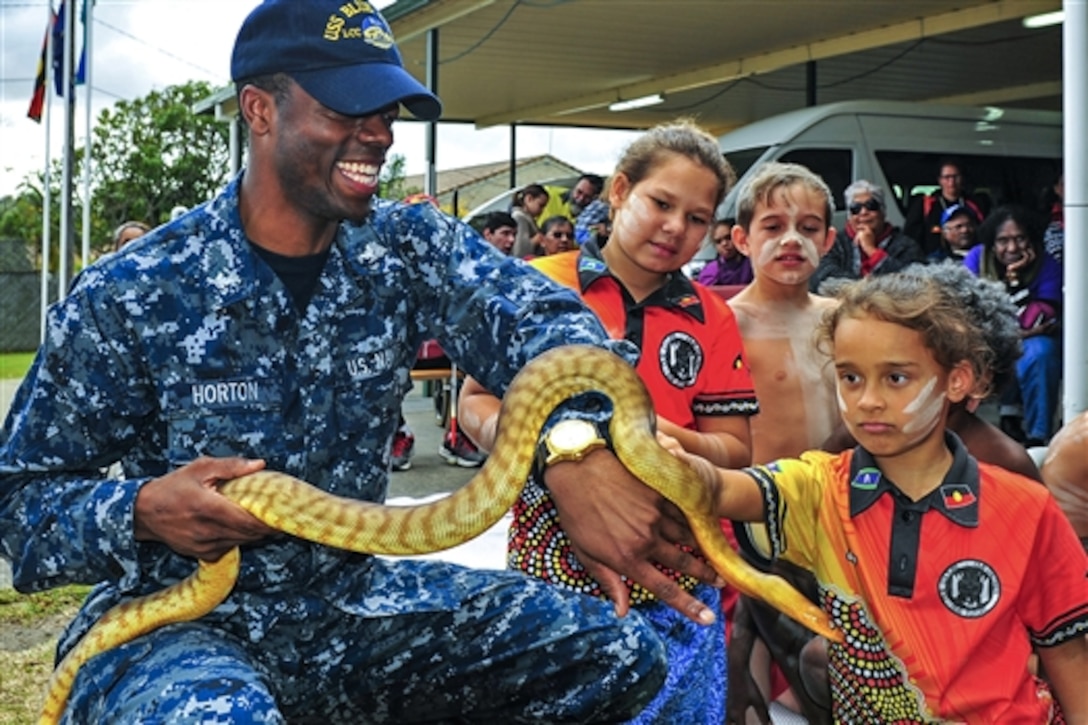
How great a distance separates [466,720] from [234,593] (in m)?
0.60

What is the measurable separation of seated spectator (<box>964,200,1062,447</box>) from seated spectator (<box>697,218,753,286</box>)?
94.9 inches

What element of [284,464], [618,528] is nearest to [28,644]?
[284,464]

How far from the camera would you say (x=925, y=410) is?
3.21 m

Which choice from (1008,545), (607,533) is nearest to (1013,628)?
(1008,545)

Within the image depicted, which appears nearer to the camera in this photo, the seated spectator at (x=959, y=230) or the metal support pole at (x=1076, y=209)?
the metal support pole at (x=1076, y=209)

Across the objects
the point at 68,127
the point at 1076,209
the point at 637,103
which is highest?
the point at 637,103

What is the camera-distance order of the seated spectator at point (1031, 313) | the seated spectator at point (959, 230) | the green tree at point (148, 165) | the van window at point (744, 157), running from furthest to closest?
the green tree at point (148, 165) < the van window at point (744, 157) < the seated spectator at point (959, 230) < the seated spectator at point (1031, 313)

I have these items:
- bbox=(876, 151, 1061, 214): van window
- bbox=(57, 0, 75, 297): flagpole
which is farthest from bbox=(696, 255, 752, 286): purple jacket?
bbox=(57, 0, 75, 297): flagpole

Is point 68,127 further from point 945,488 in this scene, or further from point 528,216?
point 945,488

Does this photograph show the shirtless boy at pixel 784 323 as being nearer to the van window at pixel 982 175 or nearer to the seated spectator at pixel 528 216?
the seated spectator at pixel 528 216

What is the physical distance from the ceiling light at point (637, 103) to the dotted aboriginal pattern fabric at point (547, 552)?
17.6m

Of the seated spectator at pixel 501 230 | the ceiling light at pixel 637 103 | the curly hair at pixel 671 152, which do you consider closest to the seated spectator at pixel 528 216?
the seated spectator at pixel 501 230

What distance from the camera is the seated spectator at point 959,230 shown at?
11.0 metres

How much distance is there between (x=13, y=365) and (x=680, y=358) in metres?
32.8
